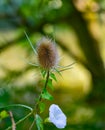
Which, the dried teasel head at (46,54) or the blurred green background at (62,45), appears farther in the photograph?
the blurred green background at (62,45)

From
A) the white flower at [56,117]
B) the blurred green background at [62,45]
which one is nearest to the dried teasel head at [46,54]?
the white flower at [56,117]

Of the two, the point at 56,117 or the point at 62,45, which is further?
the point at 62,45

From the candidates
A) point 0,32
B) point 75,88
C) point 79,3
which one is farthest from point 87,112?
point 75,88

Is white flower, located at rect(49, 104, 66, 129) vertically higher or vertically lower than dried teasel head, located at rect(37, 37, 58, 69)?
lower

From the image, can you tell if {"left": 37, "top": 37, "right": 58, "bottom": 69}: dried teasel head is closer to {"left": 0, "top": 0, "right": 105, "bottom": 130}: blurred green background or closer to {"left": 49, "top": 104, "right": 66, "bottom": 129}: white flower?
{"left": 49, "top": 104, "right": 66, "bottom": 129}: white flower

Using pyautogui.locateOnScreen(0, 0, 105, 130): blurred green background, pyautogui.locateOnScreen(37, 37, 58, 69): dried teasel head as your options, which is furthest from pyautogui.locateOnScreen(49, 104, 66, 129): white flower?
pyautogui.locateOnScreen(0, 0, 105, 130): blurred green background

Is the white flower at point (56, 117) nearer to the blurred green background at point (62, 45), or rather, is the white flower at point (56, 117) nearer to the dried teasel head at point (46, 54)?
the dried teasel head at point (46, 54)

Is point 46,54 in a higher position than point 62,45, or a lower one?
higher

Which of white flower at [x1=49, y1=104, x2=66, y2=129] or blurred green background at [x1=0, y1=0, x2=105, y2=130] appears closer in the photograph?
white flower at [x1=49, y1=104, x2=66, y2=129]

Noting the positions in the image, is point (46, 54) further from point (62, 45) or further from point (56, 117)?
point (62, 45)

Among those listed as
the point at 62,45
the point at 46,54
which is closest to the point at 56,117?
the point at 46,54
